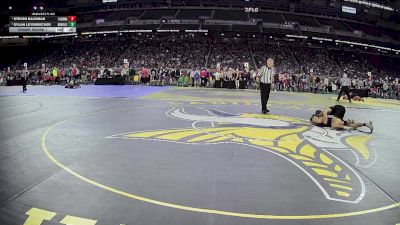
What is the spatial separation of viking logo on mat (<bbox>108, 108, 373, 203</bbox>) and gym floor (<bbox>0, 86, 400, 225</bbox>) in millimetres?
29

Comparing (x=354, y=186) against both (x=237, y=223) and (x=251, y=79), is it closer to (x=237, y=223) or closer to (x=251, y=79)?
(x=237, y=223)

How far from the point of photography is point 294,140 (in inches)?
323

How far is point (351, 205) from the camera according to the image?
4.34m

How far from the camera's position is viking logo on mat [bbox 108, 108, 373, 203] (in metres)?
5.24

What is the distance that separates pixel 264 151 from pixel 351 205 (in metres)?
2.82

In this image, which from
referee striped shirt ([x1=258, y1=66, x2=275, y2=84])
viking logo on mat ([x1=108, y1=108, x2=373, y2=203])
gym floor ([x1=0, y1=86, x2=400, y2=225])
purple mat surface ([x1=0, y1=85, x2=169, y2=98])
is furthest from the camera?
purple mat surface ([x1=0, y1=85, x2=169, y2=98])

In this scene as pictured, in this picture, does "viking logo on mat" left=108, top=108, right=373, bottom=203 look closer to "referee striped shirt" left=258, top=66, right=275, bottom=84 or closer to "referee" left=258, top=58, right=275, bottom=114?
"referee" left=258, top=58, right=275, bottom=114

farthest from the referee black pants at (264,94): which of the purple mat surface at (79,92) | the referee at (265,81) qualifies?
the purple mat surface at (79,92)

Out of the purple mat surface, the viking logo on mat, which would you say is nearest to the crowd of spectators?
the purple mat surface
